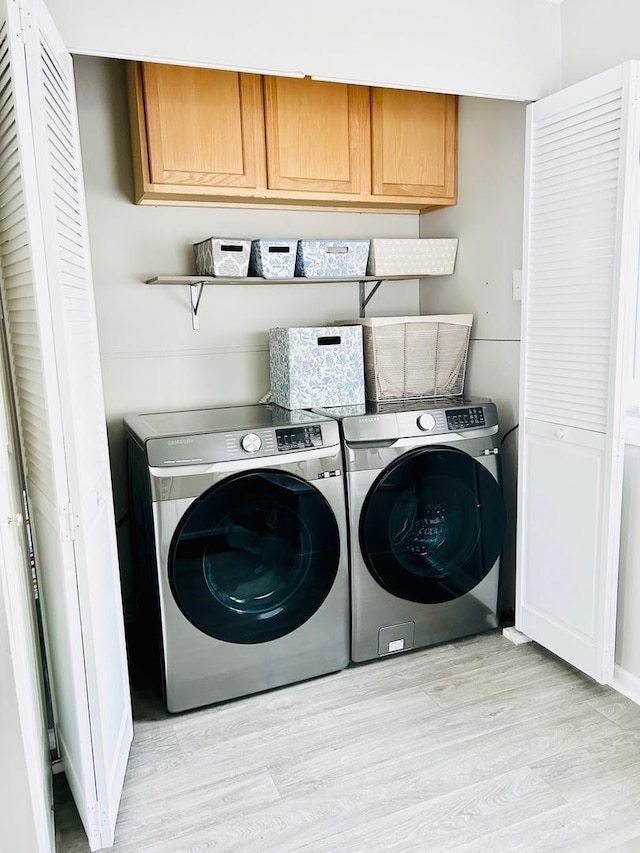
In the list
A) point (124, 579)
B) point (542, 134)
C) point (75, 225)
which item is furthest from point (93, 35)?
point (124, 579)

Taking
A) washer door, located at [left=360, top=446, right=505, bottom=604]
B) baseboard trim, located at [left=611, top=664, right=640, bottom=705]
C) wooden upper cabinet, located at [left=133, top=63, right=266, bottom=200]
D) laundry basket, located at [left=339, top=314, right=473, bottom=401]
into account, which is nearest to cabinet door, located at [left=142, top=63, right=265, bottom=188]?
wooden upper cabinet, located at [left=133, top=63, right=266, bottom=200]

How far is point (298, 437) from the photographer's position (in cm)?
217

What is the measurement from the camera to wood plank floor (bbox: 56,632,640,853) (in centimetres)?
165

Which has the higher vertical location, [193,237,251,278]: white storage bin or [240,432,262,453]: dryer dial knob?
[193,237,251,278]: white storage bin

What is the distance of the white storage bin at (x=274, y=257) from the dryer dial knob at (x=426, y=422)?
0.75 metres

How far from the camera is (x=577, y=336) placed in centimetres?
209

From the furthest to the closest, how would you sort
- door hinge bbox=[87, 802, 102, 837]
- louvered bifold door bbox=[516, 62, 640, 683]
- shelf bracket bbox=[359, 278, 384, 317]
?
shelf bracket bbox=[359, 278, 384, 317] < louvered bifold door bbox=[516, 62, 640, 683] < door hinge bbox=[87, 802, 102, 837]

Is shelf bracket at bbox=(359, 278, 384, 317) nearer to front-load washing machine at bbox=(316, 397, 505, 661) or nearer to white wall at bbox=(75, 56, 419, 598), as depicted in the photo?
white wall at bbox=(75, 56, 419, 598)

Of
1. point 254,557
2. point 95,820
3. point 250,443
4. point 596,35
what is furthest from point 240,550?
point 596,35

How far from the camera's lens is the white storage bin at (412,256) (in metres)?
2.59

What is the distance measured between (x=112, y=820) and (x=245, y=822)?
0.34 metres

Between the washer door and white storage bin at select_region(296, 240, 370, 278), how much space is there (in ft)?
2.55

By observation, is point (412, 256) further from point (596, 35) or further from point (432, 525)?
point (432, 525)

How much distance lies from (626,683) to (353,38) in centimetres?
223
